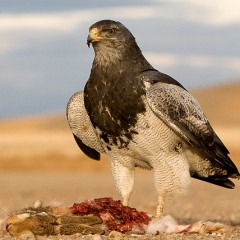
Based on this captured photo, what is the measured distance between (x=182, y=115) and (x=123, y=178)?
1.11 meters

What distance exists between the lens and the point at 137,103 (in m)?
9.35

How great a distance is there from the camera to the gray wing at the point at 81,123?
10.5m

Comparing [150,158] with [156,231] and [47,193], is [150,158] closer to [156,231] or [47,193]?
[156,231]

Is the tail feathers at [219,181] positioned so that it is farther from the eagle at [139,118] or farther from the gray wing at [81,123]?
the gray wing at [81,123]

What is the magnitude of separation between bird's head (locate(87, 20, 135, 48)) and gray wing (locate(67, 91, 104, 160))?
3.16 feet

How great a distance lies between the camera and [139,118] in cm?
934

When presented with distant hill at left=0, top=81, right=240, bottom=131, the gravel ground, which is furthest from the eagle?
distant hill at left=0, top=81, right=240, bottom=131

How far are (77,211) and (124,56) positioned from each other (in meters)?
1.88

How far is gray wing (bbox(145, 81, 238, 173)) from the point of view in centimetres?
934

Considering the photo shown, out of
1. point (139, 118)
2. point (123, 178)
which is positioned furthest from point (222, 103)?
point (139, 118)

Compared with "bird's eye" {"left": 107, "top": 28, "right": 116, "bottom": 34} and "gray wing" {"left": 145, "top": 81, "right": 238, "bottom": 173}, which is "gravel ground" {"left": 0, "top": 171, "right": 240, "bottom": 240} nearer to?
"gray wing" {"left": 145, "top": 81, "right": 238, "bottom": 173}

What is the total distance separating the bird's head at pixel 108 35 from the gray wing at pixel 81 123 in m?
0.96

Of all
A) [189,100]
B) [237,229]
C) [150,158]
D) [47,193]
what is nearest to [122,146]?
[150,158]

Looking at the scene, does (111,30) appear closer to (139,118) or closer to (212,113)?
(139,118)
